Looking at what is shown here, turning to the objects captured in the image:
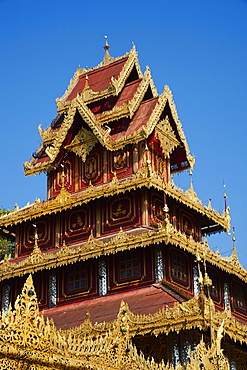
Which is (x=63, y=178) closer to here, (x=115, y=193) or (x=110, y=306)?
(x=115, y=193)

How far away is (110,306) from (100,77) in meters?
16.0

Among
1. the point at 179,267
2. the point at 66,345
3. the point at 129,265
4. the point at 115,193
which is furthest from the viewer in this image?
the point at 115,193

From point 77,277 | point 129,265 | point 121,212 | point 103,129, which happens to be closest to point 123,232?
point 129,265

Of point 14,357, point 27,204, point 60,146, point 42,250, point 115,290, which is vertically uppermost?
point 60,146

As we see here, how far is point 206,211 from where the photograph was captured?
35750 millimetres

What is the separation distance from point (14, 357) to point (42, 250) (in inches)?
805

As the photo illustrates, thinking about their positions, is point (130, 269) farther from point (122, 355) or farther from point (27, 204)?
point (122, 355)

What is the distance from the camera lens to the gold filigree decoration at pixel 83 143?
35719mm

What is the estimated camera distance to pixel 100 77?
39625 millimetres

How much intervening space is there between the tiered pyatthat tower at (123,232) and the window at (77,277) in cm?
5

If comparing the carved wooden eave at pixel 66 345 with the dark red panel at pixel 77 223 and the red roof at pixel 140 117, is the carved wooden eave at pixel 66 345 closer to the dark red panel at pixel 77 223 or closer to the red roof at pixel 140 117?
the dark red panel at pixel 77 223

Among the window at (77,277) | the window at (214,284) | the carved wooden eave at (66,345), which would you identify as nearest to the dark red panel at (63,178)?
the window at (77,277)

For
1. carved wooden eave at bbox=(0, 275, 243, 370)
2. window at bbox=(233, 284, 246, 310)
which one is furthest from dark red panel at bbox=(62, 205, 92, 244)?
carved wooden eave at bbox=(0, 275, 243, 370)

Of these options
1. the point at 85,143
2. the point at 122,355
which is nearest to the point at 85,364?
the point at 122,355
